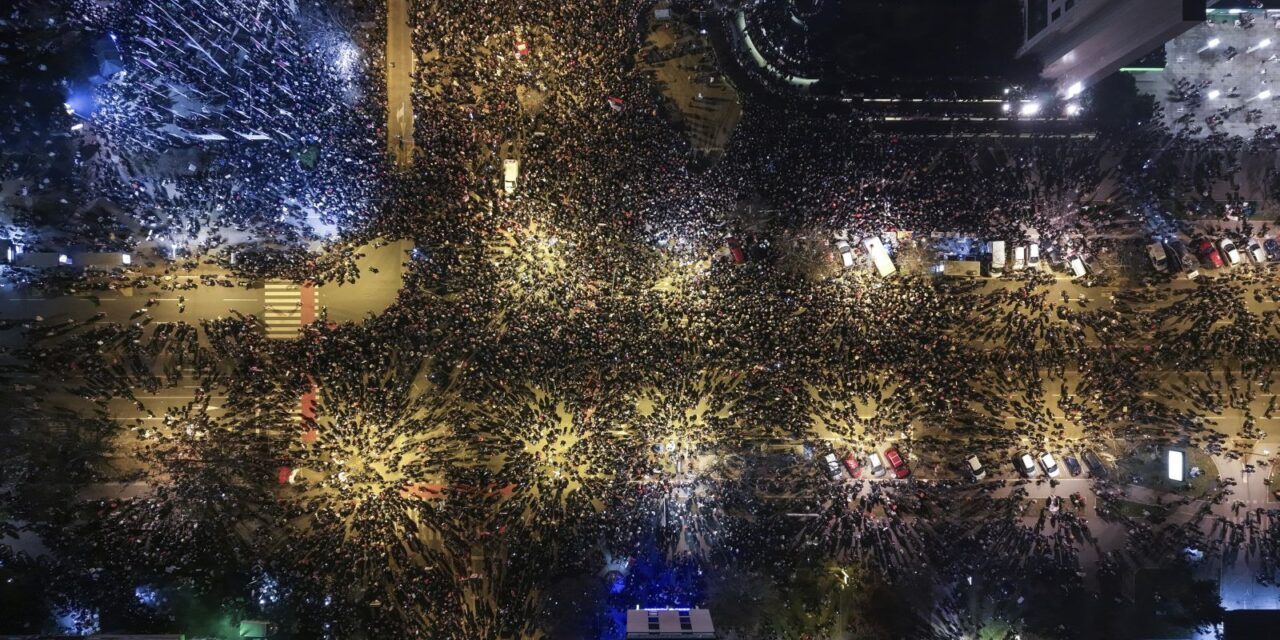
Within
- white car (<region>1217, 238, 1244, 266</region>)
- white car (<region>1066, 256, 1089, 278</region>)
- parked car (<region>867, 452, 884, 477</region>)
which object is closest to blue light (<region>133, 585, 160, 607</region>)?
parked car (<region>867, 452, 884, 477</region>)

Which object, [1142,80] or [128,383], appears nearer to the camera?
[128,383]

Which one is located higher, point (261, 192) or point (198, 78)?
point (198, 78)

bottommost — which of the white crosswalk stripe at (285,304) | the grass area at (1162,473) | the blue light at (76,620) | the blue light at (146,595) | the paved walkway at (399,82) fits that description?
the blue light at (76,620)

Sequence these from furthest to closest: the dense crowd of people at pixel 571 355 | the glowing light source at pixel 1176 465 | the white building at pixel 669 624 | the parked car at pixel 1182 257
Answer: the parked car at pixel 1182 257, the glowing light source at pixel 1176 465, the dense crowd of people at pixel 571 355, the white building at pixel 669 624

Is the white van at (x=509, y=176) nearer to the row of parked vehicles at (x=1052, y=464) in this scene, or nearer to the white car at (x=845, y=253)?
the white car at (x=845, y=253)

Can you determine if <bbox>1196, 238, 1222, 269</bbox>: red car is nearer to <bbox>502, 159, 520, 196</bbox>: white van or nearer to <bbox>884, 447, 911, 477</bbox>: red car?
<bbox>884, 447, 911, 477</bbox>: red car

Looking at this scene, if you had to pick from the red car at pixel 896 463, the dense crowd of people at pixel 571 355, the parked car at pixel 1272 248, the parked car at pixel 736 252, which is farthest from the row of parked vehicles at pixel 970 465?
the parked car at pixel 1272 248

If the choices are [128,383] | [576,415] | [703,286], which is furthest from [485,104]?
[128,383]

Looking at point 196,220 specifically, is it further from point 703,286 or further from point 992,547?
point 992,547
